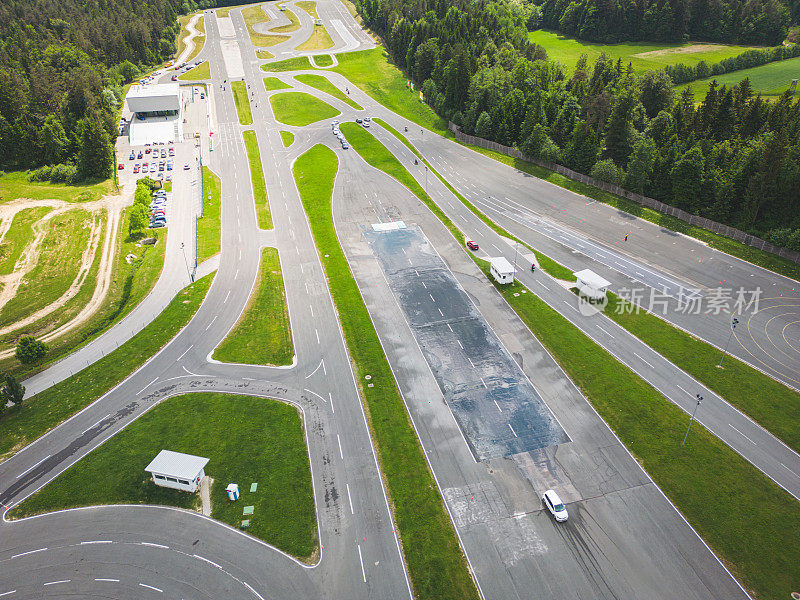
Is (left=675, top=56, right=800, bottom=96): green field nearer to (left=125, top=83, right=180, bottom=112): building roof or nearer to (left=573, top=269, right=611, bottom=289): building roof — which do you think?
(left=573, top=269, right=611, bottom=289): building roof

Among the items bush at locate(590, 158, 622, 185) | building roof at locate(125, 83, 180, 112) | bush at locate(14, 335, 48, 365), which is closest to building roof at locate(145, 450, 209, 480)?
bush at locate(14, 335, 48, 365)

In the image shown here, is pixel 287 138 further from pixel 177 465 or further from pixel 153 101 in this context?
pixel 177 465

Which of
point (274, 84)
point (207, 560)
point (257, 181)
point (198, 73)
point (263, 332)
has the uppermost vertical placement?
point (198, 73)

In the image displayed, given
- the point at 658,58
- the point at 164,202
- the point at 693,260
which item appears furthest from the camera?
the point at 658,58

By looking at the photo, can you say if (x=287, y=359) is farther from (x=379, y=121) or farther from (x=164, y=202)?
(x=379, y=121)

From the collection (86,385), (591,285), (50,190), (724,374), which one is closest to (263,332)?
(86,385)

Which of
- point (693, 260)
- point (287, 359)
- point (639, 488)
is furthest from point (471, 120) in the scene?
point (639, 488)
